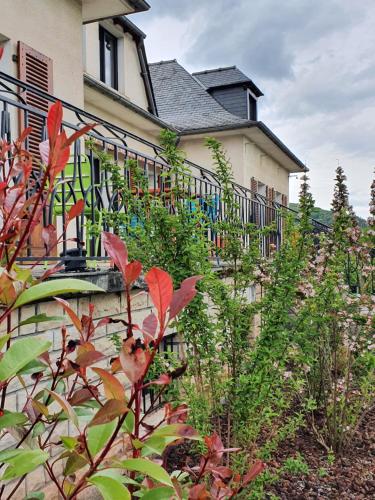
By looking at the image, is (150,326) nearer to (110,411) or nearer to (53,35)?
(110,411)

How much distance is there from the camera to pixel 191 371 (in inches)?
116

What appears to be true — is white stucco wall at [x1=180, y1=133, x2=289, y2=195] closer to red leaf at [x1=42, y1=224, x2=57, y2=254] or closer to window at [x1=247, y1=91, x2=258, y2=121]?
window at [x1=247, y1=91, x2=258, y2=121]

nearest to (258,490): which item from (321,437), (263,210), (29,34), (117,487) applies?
(321,437)

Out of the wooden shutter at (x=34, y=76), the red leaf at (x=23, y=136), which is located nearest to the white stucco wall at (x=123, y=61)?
the wooden shutter at (x=34, y=76)

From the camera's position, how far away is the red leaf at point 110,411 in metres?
0.83

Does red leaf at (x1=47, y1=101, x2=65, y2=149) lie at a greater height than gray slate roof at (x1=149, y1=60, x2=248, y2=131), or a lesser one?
lesser

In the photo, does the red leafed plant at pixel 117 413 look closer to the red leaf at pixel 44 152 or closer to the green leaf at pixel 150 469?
the green leaf at pixel 150 469

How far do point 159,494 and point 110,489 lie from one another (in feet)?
0.72

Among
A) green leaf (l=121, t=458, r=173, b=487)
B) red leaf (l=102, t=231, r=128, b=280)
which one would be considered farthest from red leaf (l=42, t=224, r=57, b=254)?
green leaf (l=121, t=458, r=173, b=487)

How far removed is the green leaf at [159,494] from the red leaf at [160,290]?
373 millimetres

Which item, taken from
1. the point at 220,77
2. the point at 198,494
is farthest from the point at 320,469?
the point at 220,77

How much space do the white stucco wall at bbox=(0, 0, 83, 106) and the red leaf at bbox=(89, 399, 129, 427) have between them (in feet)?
20.8

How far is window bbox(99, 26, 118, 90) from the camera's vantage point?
10023mm

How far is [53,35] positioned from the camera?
7016 mm
